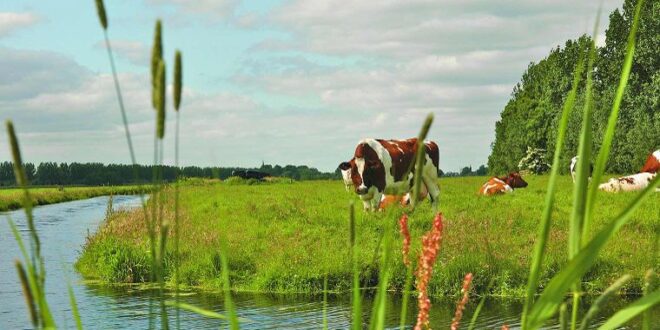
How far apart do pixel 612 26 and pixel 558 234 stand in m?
34.0

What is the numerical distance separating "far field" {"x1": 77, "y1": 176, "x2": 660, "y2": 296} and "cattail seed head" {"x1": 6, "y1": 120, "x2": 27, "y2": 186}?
8.57 meters

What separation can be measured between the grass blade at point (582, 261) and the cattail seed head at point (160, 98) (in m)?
0.72

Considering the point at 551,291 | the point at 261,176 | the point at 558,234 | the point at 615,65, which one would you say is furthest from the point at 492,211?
the point at 261,176

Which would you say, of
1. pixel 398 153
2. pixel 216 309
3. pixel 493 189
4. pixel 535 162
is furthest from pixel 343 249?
pixel 535 162

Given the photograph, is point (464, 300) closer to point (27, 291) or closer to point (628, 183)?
point (27, 291)

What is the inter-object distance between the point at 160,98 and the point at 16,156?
28cm

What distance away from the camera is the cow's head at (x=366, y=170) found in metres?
18.4

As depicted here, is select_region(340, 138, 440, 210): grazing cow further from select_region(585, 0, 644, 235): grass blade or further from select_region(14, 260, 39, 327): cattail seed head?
select_region(14, 260, 39, 327): cattail seed head

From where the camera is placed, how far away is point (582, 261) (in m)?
1.42

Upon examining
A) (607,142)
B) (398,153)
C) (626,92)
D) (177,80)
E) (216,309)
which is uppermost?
(626,92)

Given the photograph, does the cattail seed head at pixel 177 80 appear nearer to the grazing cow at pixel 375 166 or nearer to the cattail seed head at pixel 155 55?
the cattail seed head at pixel 155 55

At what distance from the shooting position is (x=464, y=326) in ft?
33.4

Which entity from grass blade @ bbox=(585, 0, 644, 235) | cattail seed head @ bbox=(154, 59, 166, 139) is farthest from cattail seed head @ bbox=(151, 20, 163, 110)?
grass blade @ bbox=(585, 0, 644, 235)

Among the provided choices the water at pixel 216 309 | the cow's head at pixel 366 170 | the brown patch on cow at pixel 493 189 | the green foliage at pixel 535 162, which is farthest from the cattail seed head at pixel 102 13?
the green foliage at pixel 535 162
